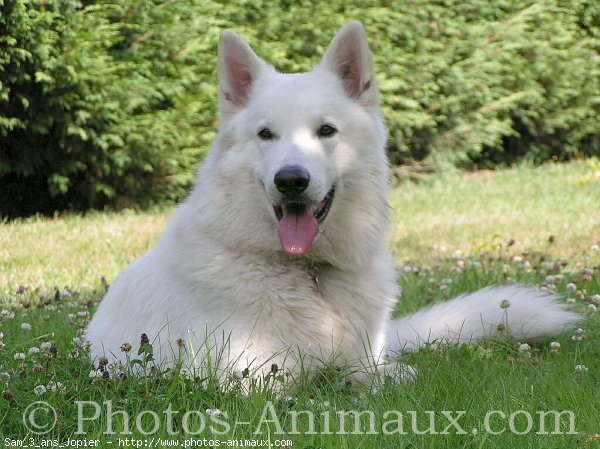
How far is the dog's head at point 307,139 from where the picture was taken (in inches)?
135

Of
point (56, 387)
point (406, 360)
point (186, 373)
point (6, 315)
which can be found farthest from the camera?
point (6, 315)

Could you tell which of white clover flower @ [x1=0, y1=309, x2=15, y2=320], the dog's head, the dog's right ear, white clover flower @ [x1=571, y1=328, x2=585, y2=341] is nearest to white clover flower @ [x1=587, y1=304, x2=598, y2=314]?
white clover flower @ [x1=571, y1=328, x2=585, y2=341]

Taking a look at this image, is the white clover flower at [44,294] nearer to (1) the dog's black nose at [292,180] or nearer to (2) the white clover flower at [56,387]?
(2) the white clover flower at [56,387]

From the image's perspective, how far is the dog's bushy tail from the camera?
166 inches

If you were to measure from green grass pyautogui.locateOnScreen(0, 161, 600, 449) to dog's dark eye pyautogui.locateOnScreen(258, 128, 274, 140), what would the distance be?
1.01 metres

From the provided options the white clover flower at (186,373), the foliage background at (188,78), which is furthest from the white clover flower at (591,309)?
the foliage background at (188,78)

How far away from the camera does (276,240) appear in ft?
11.6

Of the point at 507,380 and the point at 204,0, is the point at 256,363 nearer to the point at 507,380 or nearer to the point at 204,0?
the point at 507,380

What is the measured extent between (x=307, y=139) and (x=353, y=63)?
510mm

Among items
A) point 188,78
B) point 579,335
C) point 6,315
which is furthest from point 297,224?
point 188,78

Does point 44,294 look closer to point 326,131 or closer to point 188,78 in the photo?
point 326,131

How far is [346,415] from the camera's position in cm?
287

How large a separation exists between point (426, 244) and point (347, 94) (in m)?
3.91

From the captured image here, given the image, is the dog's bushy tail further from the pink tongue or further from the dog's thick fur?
the pink tongue
